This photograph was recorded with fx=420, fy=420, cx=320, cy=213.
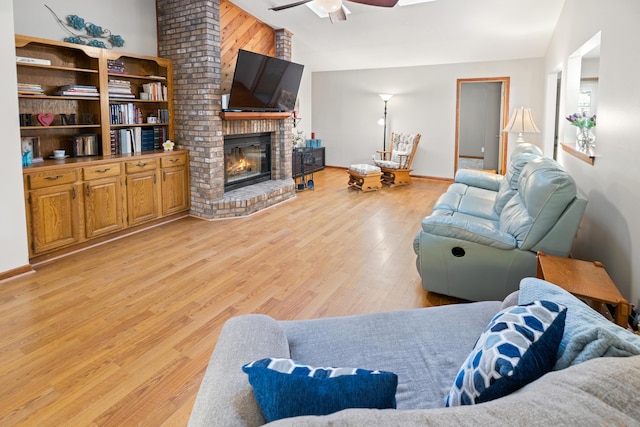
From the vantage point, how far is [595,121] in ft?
11.1

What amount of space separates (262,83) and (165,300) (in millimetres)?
3614

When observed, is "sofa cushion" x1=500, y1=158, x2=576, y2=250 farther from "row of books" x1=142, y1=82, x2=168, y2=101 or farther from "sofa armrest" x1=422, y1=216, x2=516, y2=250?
"row of books" x1=142, y1=82, x2=168, y2=101

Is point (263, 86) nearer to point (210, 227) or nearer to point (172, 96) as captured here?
point (172, 96)

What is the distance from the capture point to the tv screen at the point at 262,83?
536cm

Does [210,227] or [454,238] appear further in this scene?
[210,227]

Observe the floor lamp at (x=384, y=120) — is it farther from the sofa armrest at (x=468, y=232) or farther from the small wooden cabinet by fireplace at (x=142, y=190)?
the sofa armrest at (x=468, y=232)

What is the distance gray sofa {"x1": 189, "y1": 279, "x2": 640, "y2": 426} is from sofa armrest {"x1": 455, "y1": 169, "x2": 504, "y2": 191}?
3558 mm

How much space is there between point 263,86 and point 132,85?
5.50ft

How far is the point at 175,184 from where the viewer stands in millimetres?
5391

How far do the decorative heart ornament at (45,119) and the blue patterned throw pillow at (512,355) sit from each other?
14.8 ft

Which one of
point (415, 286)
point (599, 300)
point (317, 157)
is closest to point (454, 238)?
point (415, 286)

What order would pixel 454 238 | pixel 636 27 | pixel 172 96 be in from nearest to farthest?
1. pixel 636 27
2. pixel 454 238
3. pixel 172 96

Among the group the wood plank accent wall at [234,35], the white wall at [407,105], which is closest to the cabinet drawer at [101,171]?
the wood plank accent wall at [234,35]

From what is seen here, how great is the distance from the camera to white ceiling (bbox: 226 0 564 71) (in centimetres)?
587
